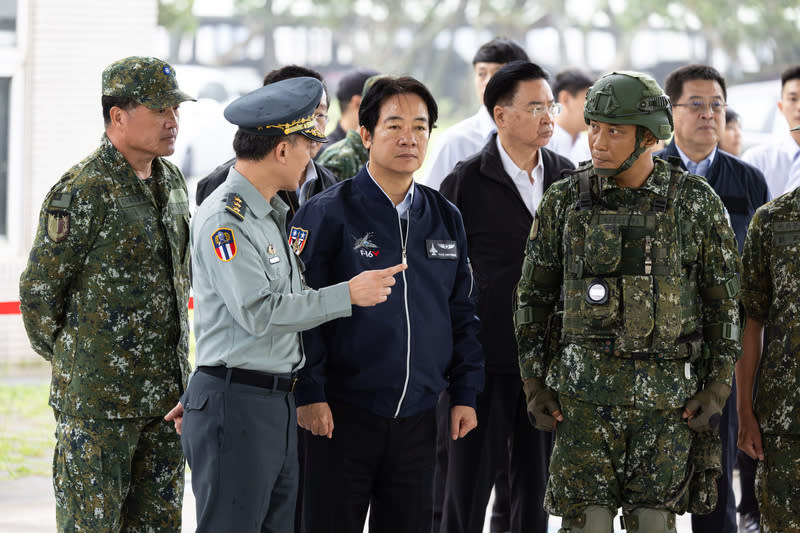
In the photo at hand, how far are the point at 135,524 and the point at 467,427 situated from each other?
1244mm

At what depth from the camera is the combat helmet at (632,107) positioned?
3.10 metres

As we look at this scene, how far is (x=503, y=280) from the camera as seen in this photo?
4031 millimetres

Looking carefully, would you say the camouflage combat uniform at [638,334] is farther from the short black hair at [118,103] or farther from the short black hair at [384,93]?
the short black hair at [118,103]

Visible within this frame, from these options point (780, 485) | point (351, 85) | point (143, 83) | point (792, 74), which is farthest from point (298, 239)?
point (792, 74)

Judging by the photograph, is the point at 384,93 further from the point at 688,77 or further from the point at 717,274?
the point at 688,77

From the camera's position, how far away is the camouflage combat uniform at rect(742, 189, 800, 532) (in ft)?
10.8

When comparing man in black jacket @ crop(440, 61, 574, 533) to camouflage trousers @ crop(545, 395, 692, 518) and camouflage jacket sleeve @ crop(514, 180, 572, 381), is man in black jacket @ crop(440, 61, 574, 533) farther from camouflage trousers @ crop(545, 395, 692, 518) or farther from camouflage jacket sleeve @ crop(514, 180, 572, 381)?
camouflage trousers @ crop(545, 395, 692, 518)

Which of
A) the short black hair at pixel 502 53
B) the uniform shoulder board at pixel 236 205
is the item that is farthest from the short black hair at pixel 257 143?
the short black hair at pixel 502 53

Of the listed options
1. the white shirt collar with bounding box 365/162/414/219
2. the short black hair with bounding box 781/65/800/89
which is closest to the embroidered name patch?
the white shirt collar with bounding box 365/162/414/219

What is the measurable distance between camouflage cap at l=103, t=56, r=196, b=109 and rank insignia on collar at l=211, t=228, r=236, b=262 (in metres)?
0.86

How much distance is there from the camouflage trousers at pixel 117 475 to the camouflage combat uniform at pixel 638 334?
135 centimetres

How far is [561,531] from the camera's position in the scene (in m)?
A: 3.21

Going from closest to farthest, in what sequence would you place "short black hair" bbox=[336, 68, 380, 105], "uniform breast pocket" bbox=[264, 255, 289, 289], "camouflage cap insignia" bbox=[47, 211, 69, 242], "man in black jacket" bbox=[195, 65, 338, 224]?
1. "uniform breast pocket" bbox=[264, 255, 289, 289]
2. "camouflage cap insignia" bbox=[47, 211, 69, 242]
3. "man in black jacket" bbox=[195, 65, 338, 224]
4. "short black hair" bbox=[336, 68, 380, 105]

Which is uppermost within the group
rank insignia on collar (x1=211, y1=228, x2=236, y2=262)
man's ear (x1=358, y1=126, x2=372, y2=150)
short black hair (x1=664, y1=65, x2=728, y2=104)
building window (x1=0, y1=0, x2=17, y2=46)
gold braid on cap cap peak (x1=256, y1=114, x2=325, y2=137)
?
building window (x1=0, y1=0, x2=17, y2=46)
